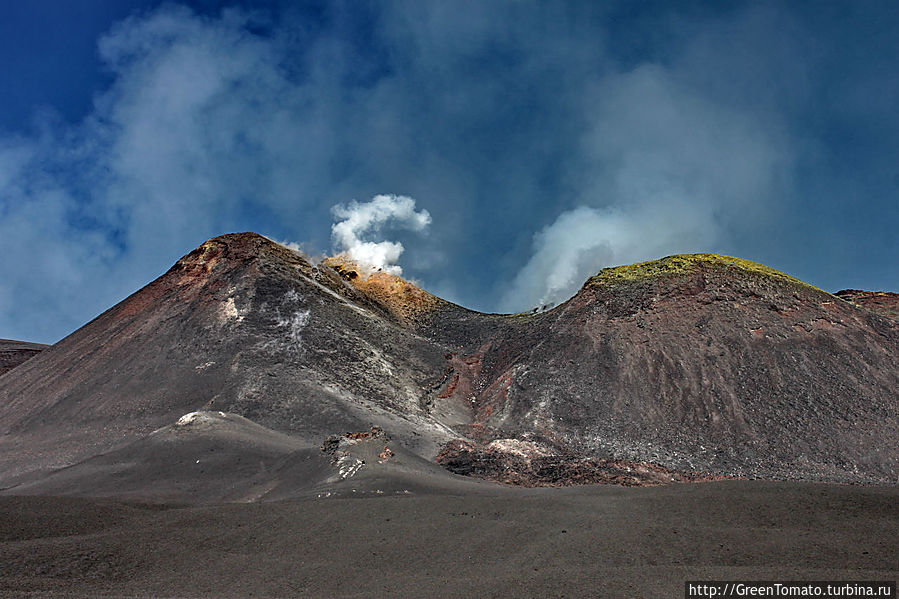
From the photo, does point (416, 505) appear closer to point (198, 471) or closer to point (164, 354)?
point (198, 471)

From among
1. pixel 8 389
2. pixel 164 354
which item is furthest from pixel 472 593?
pixel 8 389

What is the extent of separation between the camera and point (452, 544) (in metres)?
12.4

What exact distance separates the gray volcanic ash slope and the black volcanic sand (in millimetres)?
4942

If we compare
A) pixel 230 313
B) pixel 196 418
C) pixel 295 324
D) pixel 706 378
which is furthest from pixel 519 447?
pixel 230 313

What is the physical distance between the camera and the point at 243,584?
1038 centimetres

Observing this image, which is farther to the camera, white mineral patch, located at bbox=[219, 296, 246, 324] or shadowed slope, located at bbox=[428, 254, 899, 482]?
white mineral patch, located at bbox=[219, 296, 246, 324]

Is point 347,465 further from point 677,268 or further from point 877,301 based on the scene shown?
point 877,301

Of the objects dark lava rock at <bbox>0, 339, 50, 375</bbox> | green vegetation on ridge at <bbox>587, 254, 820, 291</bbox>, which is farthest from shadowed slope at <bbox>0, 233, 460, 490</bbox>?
dark lava rock at <bbox>0, 339, 50, 375</bbox>

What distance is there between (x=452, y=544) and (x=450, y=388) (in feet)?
96.8

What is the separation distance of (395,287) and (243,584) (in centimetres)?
4961

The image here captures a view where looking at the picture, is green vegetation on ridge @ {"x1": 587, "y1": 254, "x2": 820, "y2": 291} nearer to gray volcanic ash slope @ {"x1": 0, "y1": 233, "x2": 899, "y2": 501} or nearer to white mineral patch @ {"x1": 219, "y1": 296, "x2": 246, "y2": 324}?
gray volcanic ash slope @ {"x1": 0, "y1": 233, "x2": 899, "y2": 501}

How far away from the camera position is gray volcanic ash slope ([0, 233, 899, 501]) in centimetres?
2534

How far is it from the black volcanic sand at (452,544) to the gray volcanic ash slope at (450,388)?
4.94m

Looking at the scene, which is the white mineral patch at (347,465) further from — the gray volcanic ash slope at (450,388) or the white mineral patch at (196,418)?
the white mineral patch at (196,418)
